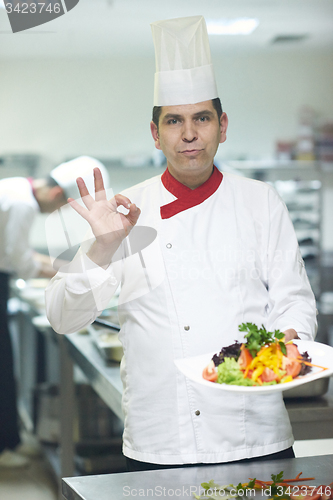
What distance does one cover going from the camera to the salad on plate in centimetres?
103

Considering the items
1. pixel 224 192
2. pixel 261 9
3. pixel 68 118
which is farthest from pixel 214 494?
pixel 261 9

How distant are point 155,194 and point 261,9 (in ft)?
7.30

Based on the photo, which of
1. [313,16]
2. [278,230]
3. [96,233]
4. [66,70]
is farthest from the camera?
[313,16]

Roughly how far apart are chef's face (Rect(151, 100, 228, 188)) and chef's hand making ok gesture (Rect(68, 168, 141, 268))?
7.6 inches

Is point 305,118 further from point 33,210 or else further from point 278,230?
→ point 278,230

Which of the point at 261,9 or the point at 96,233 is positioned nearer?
the point at 96,233

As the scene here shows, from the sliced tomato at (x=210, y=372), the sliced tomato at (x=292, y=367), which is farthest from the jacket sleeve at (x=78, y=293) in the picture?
the sliced tomato at (x=292, y=367)

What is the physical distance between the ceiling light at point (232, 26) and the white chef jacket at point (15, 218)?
1.18m

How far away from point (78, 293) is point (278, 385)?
0.50 meters

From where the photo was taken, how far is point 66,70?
3.03m

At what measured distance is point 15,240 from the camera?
289 cm

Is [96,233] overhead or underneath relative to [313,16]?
underneath

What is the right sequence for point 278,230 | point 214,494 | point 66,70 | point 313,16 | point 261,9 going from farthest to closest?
point 313,16 → point 261,9 → point 66,70 → point 278,230 → point 214,494

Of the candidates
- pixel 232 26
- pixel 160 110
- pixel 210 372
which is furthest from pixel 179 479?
pixel 232 26
